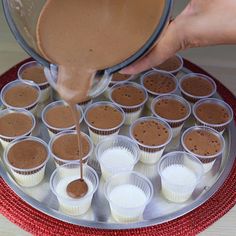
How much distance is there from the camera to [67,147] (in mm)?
1216

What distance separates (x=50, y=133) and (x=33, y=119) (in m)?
0.06

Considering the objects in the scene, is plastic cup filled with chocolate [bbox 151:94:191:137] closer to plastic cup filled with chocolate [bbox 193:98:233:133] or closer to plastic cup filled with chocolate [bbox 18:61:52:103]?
plastic cup filled with chocolate [bbox 193:98:233:133]

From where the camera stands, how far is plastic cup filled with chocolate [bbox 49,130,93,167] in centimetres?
118

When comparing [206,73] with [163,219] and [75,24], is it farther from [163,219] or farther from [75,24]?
[75,24]

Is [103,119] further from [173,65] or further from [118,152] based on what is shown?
[173,65]

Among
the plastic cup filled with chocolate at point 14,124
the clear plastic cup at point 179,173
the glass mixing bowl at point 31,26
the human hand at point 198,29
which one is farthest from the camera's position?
the plastic cup filled with chocolate at point 14,124

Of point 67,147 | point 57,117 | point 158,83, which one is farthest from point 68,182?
point 158,83

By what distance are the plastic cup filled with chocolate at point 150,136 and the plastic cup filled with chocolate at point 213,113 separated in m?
0.11

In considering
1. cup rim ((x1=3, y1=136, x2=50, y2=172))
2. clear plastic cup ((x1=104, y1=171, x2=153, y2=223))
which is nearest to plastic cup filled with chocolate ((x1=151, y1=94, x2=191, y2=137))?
clear plastic cup ((x1=104, y1=171, x2=153, y2=223))

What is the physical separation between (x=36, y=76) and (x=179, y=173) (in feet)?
1.69

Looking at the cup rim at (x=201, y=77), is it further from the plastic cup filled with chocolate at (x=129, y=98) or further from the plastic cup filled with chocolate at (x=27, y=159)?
the plastic cup filled with chocolate at (x=27, y=159)

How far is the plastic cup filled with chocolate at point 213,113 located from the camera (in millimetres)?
1300

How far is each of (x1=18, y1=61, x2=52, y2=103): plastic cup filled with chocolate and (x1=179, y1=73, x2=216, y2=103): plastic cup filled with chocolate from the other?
15.5 inches

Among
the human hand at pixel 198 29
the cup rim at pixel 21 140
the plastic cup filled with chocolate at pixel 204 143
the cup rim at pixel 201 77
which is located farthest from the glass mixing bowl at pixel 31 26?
the cup rim at pixel 201 77
